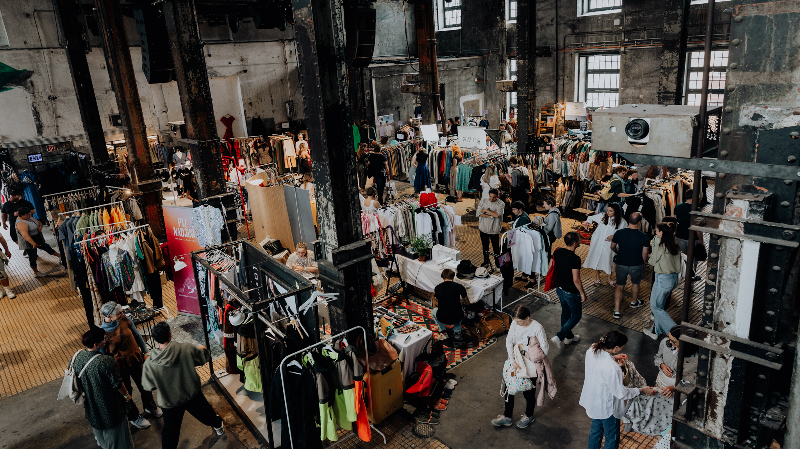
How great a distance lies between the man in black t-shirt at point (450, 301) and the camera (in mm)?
6367

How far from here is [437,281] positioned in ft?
24.9

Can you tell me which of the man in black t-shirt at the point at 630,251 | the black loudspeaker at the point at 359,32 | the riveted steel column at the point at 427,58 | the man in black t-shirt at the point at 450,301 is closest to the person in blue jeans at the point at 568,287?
the man in black t-shirt at the point at 630,251

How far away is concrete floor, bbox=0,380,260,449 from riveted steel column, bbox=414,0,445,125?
464 inches

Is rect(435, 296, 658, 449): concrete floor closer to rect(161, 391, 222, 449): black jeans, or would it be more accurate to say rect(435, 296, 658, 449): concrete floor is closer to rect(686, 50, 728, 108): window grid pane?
rect(161, 391, 222, 449): black jeans

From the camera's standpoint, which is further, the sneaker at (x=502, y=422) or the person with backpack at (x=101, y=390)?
the sneaker at (x=502, y=422)

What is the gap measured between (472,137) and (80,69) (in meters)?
9.27

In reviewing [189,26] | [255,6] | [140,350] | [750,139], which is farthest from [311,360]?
[255,6]

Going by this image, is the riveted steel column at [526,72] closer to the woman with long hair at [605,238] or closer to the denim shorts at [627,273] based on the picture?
the woman with long hair at [605,238]

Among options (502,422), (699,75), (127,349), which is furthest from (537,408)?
(699,75)

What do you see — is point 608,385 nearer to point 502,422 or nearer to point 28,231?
point 502,422

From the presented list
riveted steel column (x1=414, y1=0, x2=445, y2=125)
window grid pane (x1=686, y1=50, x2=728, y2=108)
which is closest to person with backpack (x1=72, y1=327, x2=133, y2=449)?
riveted steel column (x1=414, y1=0, x2=445, y2=125)

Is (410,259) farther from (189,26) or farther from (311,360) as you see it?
(189,26)

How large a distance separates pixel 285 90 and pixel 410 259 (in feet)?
50.1

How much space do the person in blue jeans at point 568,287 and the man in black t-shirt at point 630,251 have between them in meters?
0.74
